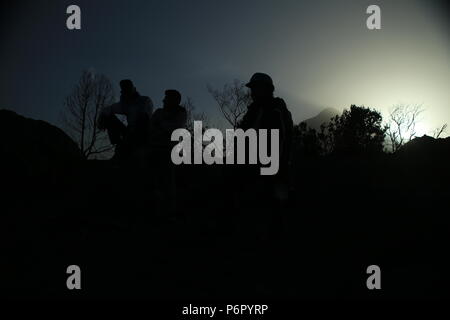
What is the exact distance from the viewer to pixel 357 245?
4230mm

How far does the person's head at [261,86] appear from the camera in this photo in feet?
14.2

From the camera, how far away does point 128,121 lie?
539cm

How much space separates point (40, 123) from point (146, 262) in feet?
20.8

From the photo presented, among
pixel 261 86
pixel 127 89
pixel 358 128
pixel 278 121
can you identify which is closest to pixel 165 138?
pixel 127 89

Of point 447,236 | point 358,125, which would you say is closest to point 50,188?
point 447,236

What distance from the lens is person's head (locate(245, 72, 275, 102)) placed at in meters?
4.32

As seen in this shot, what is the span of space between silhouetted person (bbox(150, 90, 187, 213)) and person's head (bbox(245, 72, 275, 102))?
138cm

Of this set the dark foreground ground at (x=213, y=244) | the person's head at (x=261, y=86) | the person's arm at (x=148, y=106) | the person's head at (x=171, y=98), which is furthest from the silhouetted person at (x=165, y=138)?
the person's head at (x=261, y=86)

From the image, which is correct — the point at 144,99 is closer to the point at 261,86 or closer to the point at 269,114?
the point at 261,86

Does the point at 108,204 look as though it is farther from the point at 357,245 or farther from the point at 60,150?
the point at 357,245

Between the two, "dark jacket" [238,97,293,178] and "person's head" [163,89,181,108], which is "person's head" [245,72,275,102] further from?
"person's head" [163,89,181,108]

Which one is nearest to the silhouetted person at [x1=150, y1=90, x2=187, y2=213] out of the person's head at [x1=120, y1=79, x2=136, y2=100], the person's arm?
the person's arm

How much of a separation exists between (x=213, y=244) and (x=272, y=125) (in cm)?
161
